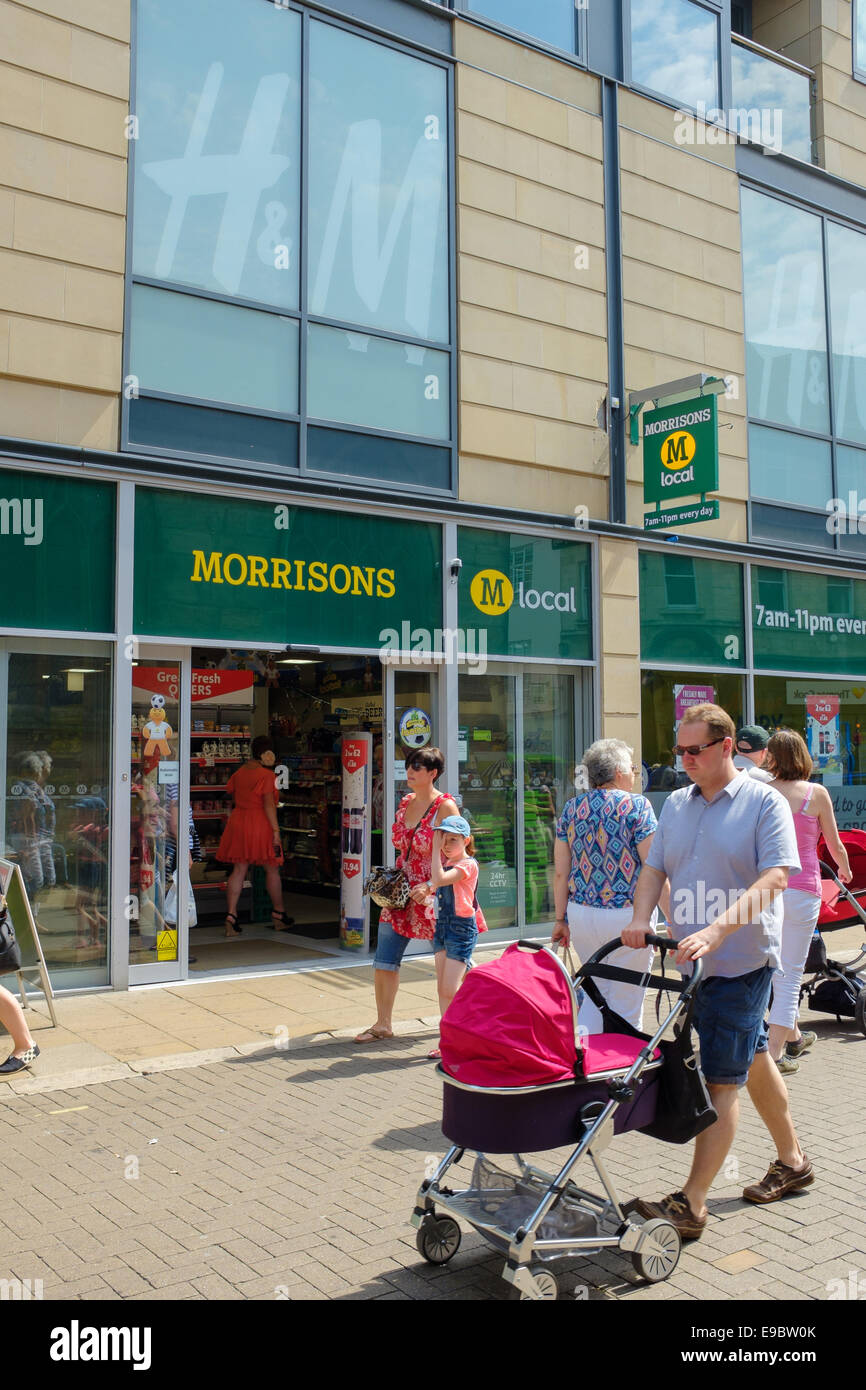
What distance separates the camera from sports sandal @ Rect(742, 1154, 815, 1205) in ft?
15.4

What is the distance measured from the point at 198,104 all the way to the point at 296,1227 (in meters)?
8.72

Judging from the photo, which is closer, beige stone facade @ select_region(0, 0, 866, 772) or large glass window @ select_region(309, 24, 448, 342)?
beige stone facade @ select_region(0, 0, 866, 772)

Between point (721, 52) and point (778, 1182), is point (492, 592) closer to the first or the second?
point (778, 1182)

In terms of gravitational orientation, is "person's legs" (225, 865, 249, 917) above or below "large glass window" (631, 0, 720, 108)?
below

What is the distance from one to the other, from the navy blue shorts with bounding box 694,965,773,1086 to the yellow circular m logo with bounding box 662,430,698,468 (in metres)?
8.13

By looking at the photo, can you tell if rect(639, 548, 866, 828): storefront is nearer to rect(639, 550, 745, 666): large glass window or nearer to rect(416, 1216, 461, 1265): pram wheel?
rect(639, 550, 745, 666): large glass window

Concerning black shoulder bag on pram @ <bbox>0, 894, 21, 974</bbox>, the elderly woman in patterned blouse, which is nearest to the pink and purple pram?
the elderly woman in patterned blouse

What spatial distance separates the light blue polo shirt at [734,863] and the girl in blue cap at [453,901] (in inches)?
92.8

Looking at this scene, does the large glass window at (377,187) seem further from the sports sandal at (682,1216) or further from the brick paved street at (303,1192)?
the sports sandal at (682,1216)

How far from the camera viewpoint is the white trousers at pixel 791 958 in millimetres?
6262

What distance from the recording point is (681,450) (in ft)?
38.5

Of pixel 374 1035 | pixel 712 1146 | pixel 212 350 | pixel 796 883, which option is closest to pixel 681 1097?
pixel 712 1146

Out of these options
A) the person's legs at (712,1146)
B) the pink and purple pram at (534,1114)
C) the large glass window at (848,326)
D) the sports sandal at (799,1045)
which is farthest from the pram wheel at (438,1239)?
the large glass window at (848,326)

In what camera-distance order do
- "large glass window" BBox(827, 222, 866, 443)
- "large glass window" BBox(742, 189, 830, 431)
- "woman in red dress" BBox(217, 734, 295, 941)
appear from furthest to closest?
"large glass window" BBox(827, 222, 866, 443)
"large glass window" BBox(742, 189, 830, 431)
"woman in red dress" BBox(217, 734, 295, 941)
